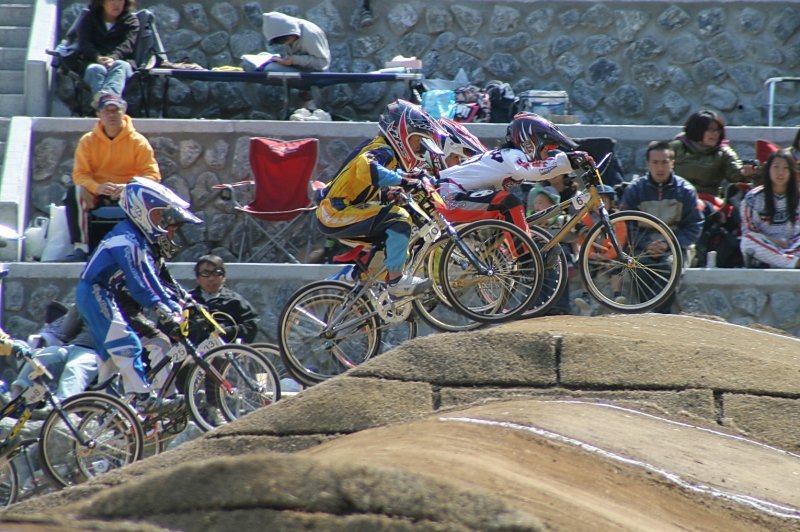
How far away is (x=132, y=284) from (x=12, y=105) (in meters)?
5.50

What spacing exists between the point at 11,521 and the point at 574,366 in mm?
3608

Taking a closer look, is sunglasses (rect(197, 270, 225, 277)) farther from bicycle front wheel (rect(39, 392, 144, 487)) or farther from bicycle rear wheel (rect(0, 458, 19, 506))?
bicycle rear wheel (rect(0, 458, 19, 506))

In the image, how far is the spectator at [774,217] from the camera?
32.0ft

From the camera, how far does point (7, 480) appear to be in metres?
7.86

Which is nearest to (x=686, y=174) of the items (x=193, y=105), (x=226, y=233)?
(x=226, y=233)

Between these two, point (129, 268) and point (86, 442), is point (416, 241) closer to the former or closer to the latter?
point (129, 268)

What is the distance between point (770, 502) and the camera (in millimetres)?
5070

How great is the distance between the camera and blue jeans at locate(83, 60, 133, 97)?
12.1 m

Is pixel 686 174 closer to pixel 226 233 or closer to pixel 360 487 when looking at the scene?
pixel 226 233

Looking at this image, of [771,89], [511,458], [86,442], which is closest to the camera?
[511,458]

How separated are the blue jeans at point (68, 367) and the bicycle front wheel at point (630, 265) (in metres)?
3.84

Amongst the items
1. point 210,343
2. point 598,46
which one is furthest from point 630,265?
point 598,46

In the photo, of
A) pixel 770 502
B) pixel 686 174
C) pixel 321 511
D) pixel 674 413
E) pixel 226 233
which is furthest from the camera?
pixel 226 233

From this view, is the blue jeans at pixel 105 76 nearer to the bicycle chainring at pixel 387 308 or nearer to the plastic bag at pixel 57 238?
the plastic bag at pixel 57 238
